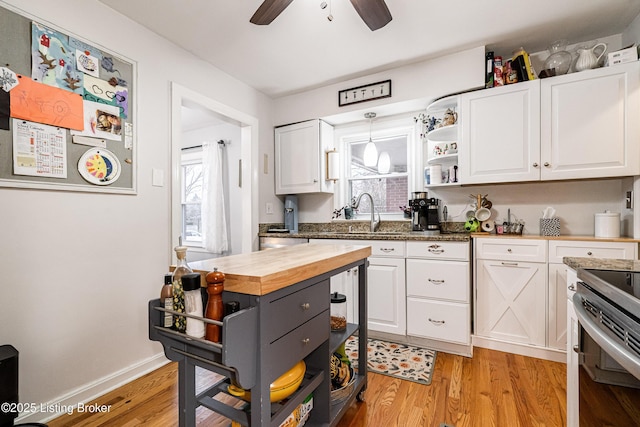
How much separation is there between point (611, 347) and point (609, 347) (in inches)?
0.5

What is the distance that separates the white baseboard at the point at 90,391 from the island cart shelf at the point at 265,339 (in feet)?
3.54

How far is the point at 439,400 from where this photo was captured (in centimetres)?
172

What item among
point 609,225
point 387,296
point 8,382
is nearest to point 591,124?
point 609,225

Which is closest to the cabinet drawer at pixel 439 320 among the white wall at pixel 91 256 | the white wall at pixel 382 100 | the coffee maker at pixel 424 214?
the coffee maker at pixel 424 214

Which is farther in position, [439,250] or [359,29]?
[439,250]

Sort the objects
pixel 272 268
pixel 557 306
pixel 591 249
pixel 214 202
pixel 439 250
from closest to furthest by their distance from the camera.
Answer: pixel 272 268 → pixel 591 249 → pixel 557 306 → pixel 439 250 → pixel 214 202

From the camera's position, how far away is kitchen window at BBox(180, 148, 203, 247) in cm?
458

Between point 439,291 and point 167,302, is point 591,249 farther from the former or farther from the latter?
point 167,302

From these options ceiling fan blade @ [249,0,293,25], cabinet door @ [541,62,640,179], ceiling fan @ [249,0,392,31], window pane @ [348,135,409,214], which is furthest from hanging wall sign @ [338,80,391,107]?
ceiling fan blade @ [249,0,293,25]

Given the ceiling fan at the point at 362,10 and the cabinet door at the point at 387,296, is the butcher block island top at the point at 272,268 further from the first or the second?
the ceiling fan at the point at 362,10

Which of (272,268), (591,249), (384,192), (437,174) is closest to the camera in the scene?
(272,268)

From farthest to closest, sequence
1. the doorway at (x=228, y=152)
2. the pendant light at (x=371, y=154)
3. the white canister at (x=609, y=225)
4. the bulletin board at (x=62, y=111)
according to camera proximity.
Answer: the pendant light at (x=371, y=154) < the doorway at (x=228, y=152) < the white canister at (x=609, y=225) < the bulletin board at (x=62, y=111)

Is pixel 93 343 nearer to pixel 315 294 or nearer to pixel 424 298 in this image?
pixel 315 294

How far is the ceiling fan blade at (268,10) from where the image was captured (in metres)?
1.57
